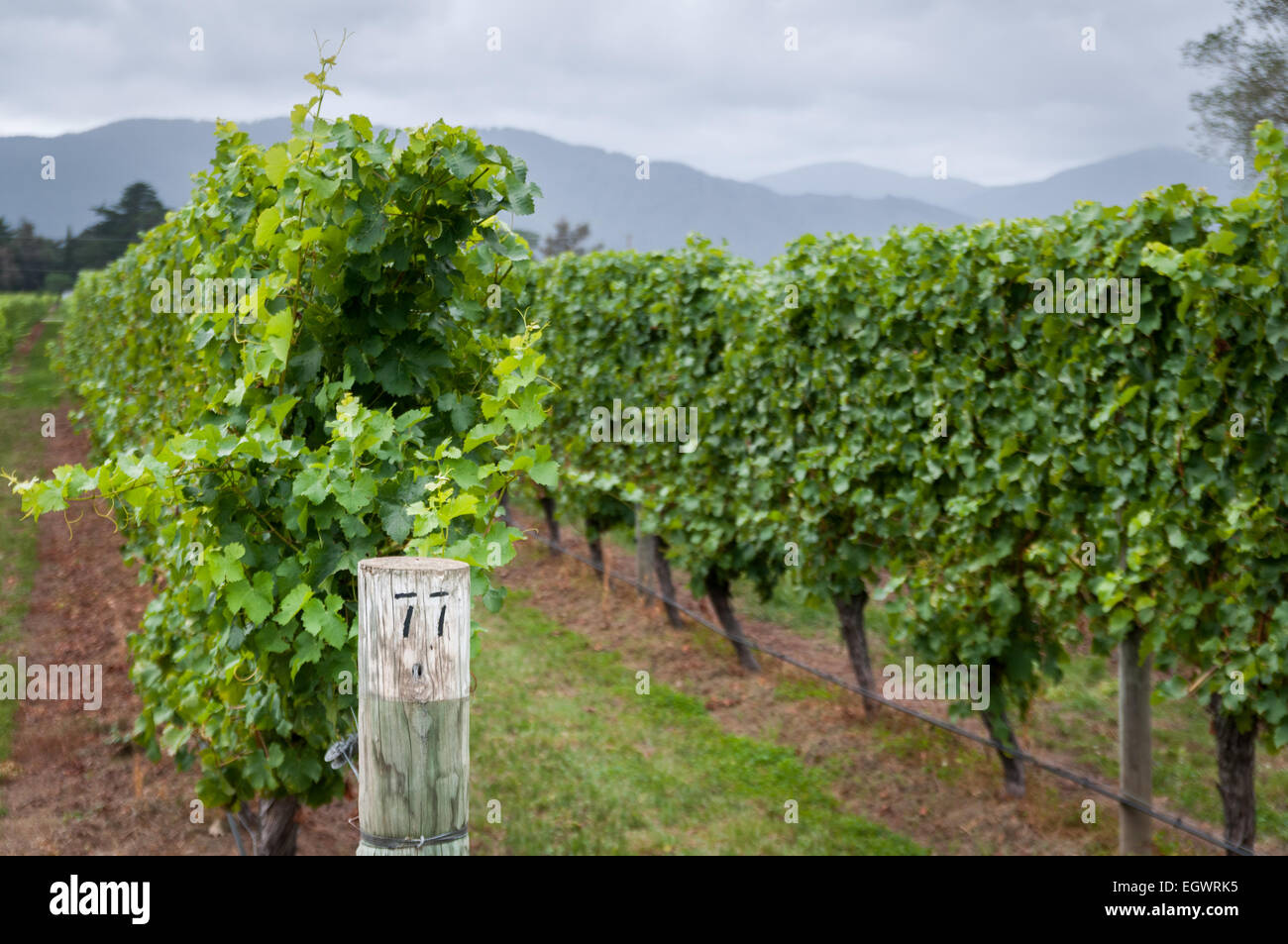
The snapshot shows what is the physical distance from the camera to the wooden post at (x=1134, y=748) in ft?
17.7

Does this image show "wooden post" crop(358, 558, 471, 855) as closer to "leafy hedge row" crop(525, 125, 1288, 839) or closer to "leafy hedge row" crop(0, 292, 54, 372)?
"leafy hedge row" crop(525, 125, 1288, 839)

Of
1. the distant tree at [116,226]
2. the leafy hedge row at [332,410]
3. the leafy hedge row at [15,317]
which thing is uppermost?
the distant tree at [116,226]

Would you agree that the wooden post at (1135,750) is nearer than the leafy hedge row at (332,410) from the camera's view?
No

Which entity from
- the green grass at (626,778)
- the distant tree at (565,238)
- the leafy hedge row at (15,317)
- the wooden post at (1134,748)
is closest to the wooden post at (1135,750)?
the wooden post at (1134,748)

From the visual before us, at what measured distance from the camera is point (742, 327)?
8047 mm

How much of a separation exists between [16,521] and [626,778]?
10526mm

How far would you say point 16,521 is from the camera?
13.2m

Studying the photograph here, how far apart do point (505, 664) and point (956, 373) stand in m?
4.67

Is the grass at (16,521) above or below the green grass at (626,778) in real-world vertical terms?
above

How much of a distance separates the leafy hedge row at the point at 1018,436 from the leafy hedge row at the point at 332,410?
3241mm

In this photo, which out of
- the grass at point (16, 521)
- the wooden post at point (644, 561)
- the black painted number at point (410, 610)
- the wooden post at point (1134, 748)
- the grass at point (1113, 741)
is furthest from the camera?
the wooden post at point (644, 561)

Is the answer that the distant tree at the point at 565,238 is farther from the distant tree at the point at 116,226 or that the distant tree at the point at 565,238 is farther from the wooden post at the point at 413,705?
the wooden post at the point at 413,705

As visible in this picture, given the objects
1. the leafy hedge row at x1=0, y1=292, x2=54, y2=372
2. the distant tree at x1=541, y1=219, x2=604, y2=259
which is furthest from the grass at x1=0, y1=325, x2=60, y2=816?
the distant tree at x1=541, y1=219, x2=604, y2=259

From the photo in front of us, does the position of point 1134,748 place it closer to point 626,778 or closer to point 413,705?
point 626,778
